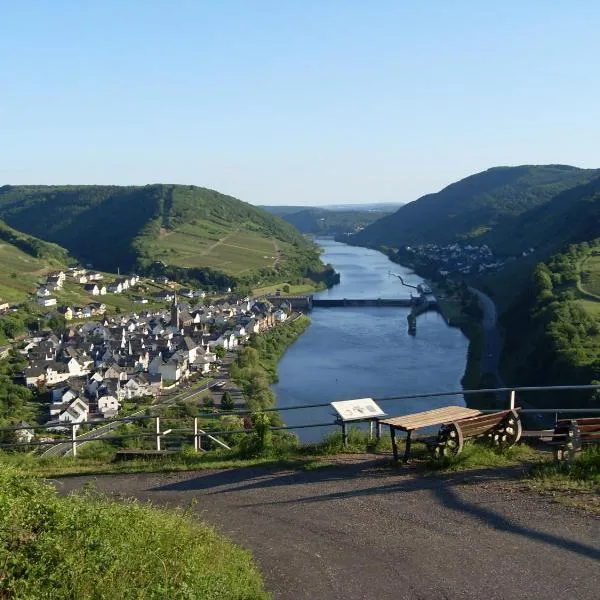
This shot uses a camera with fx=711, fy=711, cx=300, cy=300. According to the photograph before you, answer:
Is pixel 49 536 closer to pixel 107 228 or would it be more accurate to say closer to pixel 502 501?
pixel 502 501

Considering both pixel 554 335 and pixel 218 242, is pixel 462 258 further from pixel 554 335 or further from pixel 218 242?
pixel 554 335

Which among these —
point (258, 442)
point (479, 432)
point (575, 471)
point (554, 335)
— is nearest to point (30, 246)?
point (554, 335)

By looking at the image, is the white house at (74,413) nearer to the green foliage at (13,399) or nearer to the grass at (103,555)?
the green foliage at (13,399)

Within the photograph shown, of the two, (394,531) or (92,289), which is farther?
(92,289)

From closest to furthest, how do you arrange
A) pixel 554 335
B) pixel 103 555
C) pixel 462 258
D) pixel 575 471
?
pixel 103 555, pixel 575 471, pixel 554 335, pixel 462 258

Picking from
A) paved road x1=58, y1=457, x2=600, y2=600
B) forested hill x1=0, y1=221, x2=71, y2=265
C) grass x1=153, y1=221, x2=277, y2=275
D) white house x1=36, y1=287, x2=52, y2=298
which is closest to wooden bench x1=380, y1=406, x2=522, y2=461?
paved road x1=58, y1=457, x2=600, y2=600

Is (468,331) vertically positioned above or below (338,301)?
below

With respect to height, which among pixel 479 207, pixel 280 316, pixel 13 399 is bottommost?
pixel 13 399

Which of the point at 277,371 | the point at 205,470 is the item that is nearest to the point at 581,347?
the point at 277,371
